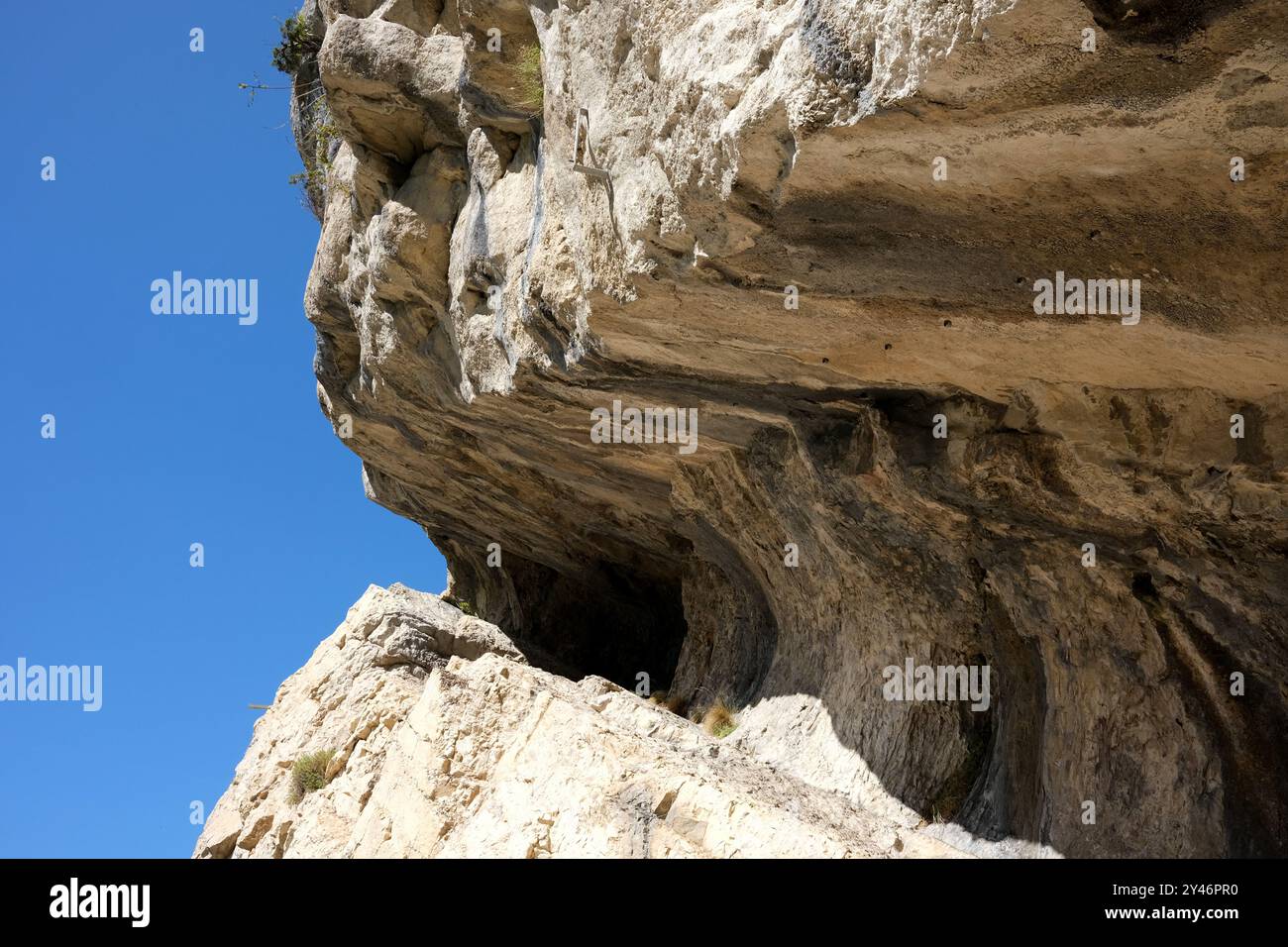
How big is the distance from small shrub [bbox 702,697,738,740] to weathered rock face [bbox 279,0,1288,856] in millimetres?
257

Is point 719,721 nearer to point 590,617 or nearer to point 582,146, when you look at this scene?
→ point 582,146

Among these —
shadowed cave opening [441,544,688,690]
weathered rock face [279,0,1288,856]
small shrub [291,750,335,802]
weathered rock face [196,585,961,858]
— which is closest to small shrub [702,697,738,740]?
weathered rock face [279,0,1288,856]

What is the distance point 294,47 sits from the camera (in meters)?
14.4

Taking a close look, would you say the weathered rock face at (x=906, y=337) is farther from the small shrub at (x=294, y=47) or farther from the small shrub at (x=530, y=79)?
the small shrub at (x=294, y=47)

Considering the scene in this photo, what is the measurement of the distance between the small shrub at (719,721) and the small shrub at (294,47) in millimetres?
9240

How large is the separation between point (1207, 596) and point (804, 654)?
4.51 meters

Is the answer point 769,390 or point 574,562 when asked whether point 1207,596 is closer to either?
point 769,390

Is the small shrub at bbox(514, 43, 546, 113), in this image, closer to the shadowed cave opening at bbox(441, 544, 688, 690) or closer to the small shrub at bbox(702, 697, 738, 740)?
the small shrub at bbox(702, 697, 738, 740)

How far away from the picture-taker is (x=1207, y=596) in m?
7.10

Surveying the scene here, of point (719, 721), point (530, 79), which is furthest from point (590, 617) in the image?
point (530, 79)

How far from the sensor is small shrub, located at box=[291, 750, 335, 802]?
36.3 ft

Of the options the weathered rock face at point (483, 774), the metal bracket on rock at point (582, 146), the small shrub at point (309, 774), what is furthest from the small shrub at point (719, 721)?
the metal bracket on rock at point (582, 146)

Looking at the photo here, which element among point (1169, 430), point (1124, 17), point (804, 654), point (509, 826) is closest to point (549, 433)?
point (804, 654)

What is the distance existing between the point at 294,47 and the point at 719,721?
31.8 feet
